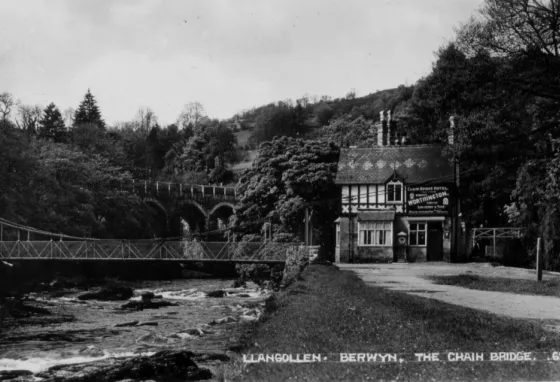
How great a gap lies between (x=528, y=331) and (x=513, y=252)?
32009 millimetres

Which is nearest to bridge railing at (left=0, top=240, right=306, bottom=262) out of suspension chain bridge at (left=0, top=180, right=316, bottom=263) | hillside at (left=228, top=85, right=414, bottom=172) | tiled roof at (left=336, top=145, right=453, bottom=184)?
suspension chain bridge at (left=0, top=180, right=316, bottom=263)

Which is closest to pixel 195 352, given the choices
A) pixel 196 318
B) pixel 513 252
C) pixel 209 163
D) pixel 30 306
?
pixel 196 318

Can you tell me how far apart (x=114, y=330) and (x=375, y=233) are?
20137 mm

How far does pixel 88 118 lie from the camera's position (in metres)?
71.3

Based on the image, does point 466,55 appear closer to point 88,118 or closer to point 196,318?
point 196,318

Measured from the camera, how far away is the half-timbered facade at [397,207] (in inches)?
1608

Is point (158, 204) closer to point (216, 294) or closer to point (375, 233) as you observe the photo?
point (216, 294)

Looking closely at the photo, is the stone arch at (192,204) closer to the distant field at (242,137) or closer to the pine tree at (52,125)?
the pine tree at (52,125)

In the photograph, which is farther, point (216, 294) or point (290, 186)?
point (290, 186)

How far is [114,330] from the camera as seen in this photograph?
80.7ft

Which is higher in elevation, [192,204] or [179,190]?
[179,190]

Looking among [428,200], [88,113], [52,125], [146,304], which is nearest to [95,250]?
[146,304]

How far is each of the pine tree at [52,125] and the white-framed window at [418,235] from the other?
35.1 metres

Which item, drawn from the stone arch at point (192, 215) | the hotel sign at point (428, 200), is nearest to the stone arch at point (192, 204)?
the stone arch at point (192, 215)
